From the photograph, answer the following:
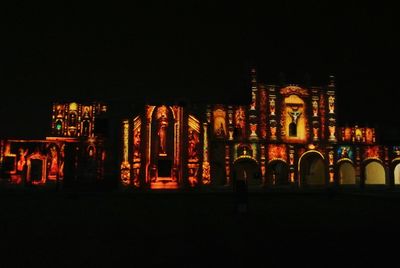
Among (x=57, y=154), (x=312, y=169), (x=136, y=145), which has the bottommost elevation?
(x=312, y=169)

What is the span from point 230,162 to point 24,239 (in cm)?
3122

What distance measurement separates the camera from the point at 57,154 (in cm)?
4047

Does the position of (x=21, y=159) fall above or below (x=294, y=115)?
below

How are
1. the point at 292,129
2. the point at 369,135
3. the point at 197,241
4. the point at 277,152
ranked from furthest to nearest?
the point at 369,135, the point at 292,129, the point at 277,152, the point at 197,241

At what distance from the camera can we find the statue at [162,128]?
37.1 m

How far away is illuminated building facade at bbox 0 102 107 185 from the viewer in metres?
40.2

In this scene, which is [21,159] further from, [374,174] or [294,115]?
[374,174]

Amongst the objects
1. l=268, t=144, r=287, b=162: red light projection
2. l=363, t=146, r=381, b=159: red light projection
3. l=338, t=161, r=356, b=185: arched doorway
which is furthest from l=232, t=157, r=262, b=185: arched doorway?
l=363, t=146, r=381, b=159: red light projection

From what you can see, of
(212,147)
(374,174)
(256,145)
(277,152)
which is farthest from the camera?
(374,174)

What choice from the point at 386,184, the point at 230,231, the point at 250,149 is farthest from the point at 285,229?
the point at 386,184

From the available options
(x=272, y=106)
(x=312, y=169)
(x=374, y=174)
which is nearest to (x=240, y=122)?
(x=272, y=106)

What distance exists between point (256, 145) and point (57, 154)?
64.2 feet

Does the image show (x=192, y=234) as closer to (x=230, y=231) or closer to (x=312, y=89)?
(x=230, y=231)

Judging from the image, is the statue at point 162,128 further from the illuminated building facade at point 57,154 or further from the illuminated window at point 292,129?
the illuminated window at point 292,129
